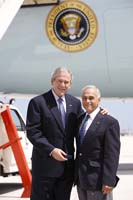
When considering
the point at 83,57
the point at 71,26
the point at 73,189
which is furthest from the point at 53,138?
the point at 71,26

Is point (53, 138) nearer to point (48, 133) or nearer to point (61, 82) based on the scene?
point (48, 133)

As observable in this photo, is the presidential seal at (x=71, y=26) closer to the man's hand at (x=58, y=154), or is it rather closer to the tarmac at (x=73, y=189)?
the tarmac at (x=73, y=189)

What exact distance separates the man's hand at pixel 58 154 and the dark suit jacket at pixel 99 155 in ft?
0.39

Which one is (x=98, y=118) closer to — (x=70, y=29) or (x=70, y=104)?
(x=70, y=104)

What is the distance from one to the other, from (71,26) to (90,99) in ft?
31.5

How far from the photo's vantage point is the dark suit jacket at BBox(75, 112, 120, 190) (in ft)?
11.5

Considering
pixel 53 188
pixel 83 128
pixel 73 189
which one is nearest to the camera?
pixel 83 128

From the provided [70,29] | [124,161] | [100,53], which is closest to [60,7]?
[70,29]

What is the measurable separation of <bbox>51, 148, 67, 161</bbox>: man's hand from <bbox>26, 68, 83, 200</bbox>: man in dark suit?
31mm

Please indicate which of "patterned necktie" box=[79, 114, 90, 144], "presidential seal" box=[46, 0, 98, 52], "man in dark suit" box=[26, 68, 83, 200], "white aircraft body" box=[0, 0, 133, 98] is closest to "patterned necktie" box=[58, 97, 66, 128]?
"man in dark suit" box=[26, 68, 83, 200]

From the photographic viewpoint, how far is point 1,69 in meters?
13.6

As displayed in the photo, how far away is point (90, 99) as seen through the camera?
11.7 feet

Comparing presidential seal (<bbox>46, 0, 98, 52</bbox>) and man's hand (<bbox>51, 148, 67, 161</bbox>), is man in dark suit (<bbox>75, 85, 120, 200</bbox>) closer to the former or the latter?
man's hand (<bbox>51, 148, 67, 161</bbox>)

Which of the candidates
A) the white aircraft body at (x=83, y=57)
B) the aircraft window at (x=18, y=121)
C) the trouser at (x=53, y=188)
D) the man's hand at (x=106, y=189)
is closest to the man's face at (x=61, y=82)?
the trouser at (x=53, y=188)
